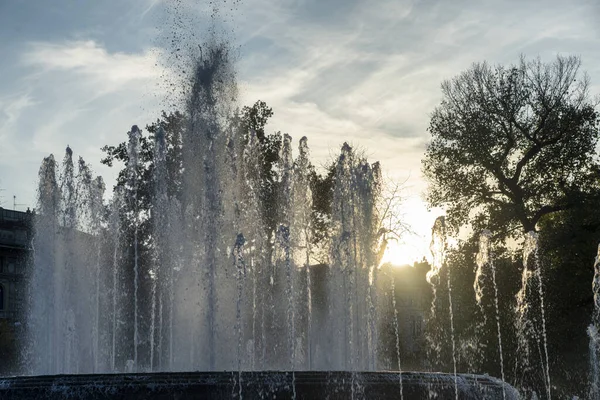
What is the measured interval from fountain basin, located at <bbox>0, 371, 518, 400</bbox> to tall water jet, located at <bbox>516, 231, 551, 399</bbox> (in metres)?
12.6

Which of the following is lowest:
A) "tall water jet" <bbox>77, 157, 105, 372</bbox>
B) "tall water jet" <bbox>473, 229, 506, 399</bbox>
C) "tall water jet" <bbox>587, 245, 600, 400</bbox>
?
"tall water jet" <bbox>587, 245, 600, 400</bbox>

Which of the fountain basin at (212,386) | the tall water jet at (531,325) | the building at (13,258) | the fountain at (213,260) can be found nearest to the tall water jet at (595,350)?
the tall water jet at (531,325)

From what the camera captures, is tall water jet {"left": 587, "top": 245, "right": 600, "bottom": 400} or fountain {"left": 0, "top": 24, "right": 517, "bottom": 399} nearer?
tall water jet {"left": 587, "top": 245, "right": 600, "bottom": 400}

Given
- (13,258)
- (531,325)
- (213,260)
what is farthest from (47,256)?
(13,258)

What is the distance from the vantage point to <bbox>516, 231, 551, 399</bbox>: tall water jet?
80.0 ft

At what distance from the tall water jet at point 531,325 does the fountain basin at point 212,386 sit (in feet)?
41.3

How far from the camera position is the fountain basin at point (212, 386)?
457 inches

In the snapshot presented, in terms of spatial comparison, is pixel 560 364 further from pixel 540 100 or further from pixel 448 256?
pixel 540 100

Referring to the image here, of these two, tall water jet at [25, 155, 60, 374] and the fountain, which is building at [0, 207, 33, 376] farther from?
tall water jet at [25, 155, 60, 374]

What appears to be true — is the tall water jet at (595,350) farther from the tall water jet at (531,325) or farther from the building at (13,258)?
the building at (13,258)

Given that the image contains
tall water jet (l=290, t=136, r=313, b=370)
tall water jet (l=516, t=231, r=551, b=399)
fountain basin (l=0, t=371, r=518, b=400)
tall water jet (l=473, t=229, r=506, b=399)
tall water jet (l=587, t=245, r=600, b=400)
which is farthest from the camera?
tall water jet (l=290, t=136, r=313, b=370)

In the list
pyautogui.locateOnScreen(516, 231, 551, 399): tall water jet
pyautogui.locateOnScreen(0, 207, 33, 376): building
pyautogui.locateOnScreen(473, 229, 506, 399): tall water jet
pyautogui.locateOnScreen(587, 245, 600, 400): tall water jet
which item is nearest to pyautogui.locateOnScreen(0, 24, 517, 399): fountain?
pyautogui.locateOnScreen(473, 229, 506, 399): tall water jet

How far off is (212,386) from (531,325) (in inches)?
640

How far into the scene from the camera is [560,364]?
969 inches
